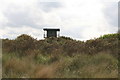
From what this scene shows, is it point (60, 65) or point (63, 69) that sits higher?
point (60, 65)

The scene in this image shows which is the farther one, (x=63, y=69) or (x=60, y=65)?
(x=60, y=65)

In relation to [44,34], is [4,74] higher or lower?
lower

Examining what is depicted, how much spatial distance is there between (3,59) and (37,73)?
3.23 meters

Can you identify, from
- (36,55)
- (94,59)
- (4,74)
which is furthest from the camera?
(36,55)

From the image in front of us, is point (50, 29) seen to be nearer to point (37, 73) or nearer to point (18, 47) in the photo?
point (18, 47)

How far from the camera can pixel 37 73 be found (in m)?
8.36

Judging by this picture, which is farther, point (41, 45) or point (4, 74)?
point (41, 45)

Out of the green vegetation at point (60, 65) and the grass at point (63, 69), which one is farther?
the green vegetation at point (60, 65)

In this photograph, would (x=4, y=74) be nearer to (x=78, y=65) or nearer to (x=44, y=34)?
(x=78, y=65)

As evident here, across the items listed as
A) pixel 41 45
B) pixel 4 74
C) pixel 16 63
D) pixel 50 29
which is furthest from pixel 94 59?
pixel 50 29

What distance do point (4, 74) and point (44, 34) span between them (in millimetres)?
30186

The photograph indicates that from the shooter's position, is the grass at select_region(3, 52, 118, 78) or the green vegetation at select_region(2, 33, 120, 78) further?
the green vegetation at select_region(2, 33, 120, 78)

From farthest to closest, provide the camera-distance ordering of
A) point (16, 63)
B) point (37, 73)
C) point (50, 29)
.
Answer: point (50, 29)
point (16, 63)
point (37, 73)

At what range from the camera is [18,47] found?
16.5 metres
